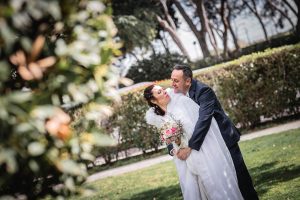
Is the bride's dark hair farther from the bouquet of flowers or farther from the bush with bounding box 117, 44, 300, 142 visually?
the bush with bounding box 117, 44, 300, 142

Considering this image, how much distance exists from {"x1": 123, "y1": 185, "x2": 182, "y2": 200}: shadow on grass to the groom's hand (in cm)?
315

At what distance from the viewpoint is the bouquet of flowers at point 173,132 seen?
4.75 m

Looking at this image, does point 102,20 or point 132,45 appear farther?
point 132,45

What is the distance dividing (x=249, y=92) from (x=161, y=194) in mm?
5998

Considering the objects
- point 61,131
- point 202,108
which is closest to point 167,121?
point 202,108

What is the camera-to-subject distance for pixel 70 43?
223 cm

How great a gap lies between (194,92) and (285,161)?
4.25 metres

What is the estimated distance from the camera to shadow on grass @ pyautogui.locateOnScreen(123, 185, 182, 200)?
8015 millimetres

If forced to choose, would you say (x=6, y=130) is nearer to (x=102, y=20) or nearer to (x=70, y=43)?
(x=70, y=43)

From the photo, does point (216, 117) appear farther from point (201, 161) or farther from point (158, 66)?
point (158, 66)

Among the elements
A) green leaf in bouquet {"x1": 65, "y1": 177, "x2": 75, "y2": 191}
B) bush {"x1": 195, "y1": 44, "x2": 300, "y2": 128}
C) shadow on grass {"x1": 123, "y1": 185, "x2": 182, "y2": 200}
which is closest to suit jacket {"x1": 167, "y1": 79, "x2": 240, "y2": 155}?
green leaf in bouquet {"x1": 65, "y1": 177, "x2": 75, "y2": 191}

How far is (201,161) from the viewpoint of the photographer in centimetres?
465

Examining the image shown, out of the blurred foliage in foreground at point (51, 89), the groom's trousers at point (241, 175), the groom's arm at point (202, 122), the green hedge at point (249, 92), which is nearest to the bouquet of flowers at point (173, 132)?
the groom's arm at point (202, 122)

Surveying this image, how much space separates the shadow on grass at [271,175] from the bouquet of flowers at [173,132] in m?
2.73
